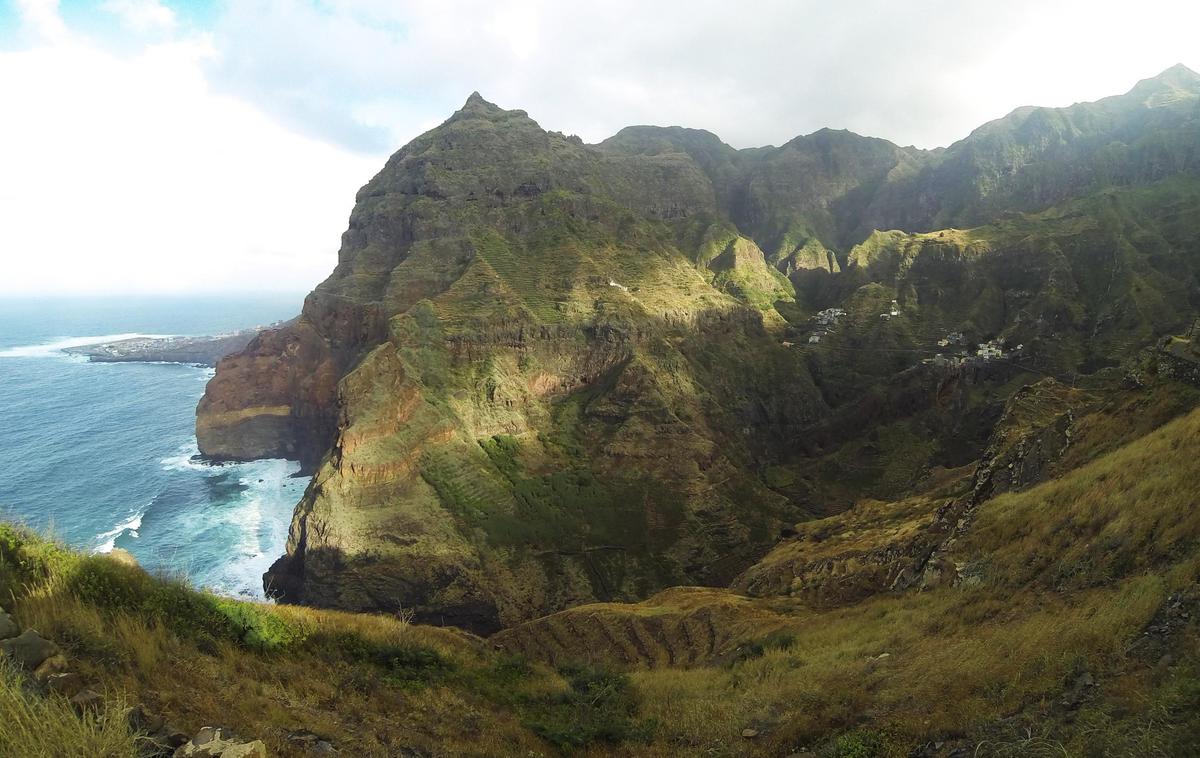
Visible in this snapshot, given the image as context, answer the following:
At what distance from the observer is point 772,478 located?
235ft

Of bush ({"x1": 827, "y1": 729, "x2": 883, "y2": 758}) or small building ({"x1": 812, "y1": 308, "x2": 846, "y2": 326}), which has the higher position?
small building ({"x1": 812, "y1": 308, "x2": 846, "y2": 326})

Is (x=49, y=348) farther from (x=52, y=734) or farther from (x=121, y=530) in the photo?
(x=52, y=734)

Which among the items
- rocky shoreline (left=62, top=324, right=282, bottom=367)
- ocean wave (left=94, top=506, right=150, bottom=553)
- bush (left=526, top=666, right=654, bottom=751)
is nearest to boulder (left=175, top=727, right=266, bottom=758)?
bush (left=526, top=666, right=654, bottom=751)

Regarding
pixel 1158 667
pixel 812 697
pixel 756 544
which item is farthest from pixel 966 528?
pixel 756 544

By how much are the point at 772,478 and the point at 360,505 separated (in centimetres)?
4867

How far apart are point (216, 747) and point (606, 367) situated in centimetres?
6534

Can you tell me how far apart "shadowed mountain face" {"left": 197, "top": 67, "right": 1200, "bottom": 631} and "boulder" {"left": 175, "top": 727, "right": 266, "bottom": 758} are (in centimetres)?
4258

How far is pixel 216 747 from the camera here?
6438mm

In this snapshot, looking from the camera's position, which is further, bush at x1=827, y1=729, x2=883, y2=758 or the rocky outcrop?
the rocky outcrop

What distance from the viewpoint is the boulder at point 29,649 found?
A: 22.4 feet

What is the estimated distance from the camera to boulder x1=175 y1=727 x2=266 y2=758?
6.24 m

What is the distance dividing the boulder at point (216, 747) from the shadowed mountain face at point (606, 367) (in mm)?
42578

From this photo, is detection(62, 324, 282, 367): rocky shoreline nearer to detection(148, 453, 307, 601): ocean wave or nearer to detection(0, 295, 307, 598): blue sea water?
detection(0, 295, 307, 598): blue sea water

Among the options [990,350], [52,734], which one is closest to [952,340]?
[990,350]
